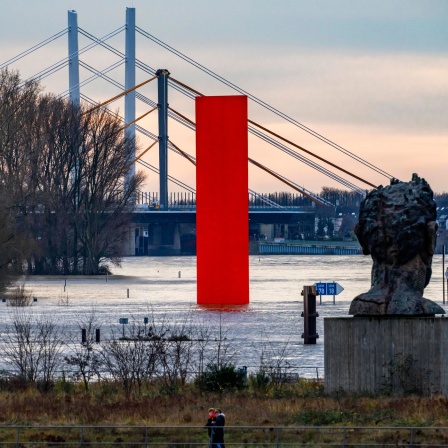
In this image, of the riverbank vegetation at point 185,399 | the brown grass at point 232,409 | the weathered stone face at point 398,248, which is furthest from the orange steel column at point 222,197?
the weathered stone face at point 398,248

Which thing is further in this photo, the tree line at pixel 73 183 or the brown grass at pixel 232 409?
the tree line at pixel 73 183

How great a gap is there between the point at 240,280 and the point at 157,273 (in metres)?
47.6

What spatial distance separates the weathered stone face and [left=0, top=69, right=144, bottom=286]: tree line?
5581 centimetres

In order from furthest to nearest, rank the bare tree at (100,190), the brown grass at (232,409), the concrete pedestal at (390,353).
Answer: the bare tree at (100,190) → the concrete pedestal at (390,353) → the brown grass at (232,409)

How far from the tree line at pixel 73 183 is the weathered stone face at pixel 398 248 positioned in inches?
2197

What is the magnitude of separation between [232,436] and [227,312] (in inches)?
1209

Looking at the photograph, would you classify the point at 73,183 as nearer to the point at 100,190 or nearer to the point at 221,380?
the point at 100,190

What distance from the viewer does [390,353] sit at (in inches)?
907

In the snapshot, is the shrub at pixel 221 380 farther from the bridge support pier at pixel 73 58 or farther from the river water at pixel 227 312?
the bridge support pier at pixel 73 58

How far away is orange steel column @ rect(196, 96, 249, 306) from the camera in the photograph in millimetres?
53625

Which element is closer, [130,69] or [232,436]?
[232,436]

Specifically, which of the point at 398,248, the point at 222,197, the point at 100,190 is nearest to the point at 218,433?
the point at 398,248

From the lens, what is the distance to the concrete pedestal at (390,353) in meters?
22.8

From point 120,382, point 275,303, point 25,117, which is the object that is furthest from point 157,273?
point 120,382
